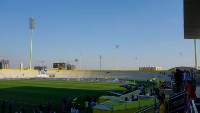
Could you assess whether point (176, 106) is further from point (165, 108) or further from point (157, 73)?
point (157, 73)

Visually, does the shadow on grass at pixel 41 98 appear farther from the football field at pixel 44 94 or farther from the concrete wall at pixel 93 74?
the concrete wall at pixel 93 74

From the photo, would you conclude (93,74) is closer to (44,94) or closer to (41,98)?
(44,94)

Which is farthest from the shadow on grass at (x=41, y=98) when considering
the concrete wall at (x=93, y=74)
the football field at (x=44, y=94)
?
the concrete wall at (x=93, y=74)

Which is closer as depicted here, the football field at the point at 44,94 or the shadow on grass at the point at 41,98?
the shadow on grass at the point at 41,98

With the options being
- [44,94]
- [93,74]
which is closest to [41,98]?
[44,94]

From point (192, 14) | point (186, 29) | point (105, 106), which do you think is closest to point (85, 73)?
point (186, 29)

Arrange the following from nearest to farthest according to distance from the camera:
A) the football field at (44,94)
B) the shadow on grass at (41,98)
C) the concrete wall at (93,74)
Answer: the shadow on grass at (41,98) → the football field at (44,94) → the concrete wall at (93,74)

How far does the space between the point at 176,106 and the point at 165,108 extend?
1531 millimetres

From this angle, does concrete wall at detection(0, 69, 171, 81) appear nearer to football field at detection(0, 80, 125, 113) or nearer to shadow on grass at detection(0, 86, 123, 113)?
football field at detection(0, 80, 125, 113)

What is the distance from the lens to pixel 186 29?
3159 cm

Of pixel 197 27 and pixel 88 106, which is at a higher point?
pixel 197 27

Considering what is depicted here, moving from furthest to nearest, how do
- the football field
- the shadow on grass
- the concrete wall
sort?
the concrete wall → the football field → the shadow on grass

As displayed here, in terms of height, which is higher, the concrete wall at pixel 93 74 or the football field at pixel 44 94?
the concrete wall at pixel 93 74

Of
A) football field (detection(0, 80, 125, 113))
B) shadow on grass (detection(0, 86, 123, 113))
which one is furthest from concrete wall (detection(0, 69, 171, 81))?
shadow on grass (detection(0, 86, 123, 113))
